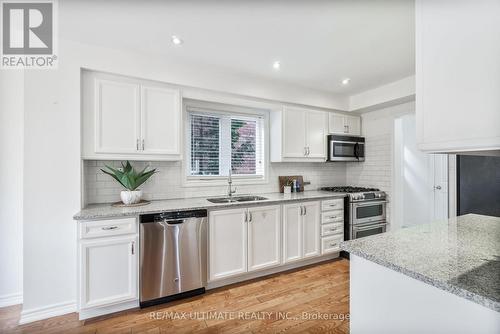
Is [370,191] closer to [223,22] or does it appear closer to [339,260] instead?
[339,260]

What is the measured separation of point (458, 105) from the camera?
830 mm

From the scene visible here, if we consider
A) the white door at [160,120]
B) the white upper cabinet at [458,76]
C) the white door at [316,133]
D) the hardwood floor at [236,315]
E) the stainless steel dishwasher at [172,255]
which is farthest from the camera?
the white door at [316,133]

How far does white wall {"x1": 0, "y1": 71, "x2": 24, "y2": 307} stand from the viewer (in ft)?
7.32

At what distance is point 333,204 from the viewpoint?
10.9 feet

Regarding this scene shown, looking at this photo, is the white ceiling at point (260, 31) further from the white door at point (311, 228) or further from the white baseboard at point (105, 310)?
the white baseboard at point (105, 310)

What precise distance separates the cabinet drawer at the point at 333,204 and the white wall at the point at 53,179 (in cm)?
279

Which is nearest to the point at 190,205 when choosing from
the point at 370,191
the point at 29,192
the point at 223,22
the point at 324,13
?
the point at 29,192

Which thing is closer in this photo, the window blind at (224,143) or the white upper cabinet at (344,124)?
the window blind at (224,143)

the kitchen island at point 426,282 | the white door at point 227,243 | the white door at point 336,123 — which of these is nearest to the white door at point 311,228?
the white door at point 227,243

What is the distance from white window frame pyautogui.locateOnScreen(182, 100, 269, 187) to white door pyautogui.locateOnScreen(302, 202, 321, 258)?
2.58 ft

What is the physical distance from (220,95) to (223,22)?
3.56 feet

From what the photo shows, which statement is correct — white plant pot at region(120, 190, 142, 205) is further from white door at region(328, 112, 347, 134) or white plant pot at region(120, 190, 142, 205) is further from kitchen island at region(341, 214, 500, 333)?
white door at region(328, 112, 347, 134)

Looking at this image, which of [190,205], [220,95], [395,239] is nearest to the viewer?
[395,239]
